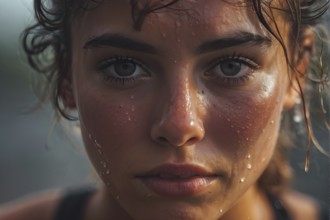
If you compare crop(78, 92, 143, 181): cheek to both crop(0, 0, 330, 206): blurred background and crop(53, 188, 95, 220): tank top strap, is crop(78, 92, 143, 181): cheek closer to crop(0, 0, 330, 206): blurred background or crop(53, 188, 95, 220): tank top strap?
crop(53, 188, 95, 220): tank top strap

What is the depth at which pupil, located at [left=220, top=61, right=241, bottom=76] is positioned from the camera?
39.5 inches

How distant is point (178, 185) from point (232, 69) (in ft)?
0.78

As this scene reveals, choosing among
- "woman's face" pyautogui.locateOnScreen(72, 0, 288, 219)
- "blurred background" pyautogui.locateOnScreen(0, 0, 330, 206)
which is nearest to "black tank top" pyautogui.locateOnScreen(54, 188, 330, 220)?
"blurred background" pyautogui.locateOnScreen(0, 0, 330, 206)

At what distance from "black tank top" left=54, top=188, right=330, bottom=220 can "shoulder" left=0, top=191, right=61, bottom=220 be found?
28 millimetres

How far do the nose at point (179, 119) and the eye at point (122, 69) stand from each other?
9cm

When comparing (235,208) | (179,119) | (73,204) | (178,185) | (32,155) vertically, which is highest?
(179,119)

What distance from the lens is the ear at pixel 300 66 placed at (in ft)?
3.90

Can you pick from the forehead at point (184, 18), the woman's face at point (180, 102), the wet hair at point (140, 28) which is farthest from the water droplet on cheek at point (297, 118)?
the forehead at point (184, 18)

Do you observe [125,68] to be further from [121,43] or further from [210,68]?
[210,68]

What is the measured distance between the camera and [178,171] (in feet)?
3.12

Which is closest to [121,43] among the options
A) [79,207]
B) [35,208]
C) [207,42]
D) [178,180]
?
[207,42]

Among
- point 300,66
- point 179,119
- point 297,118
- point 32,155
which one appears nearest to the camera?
point 179,119

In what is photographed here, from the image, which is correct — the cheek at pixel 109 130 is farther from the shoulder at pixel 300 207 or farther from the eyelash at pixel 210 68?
the shoulder at pixel 300 207

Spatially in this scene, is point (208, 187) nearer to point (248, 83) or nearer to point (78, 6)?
point (248, 83)
